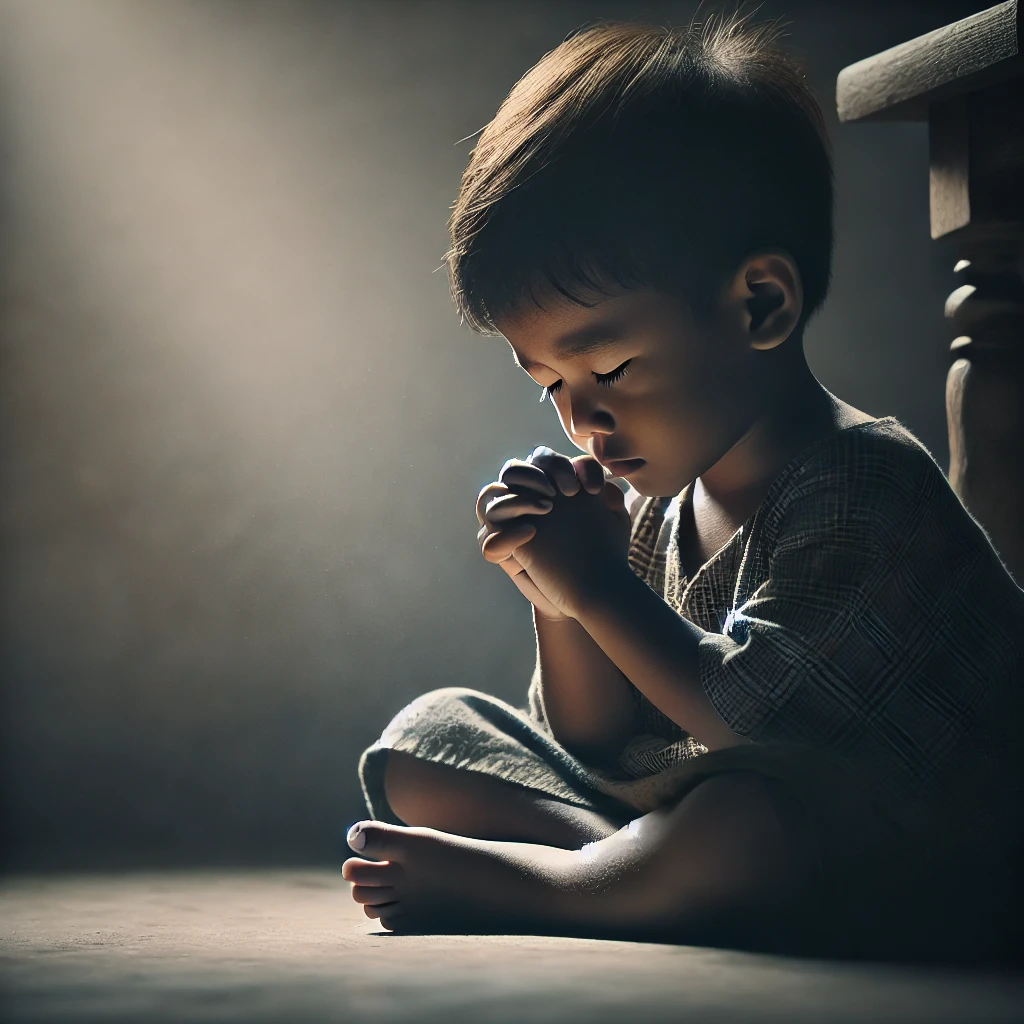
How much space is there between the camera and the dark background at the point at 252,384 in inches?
56.9

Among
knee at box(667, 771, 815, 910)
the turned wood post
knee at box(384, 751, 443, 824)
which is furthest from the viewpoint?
the turned wood post

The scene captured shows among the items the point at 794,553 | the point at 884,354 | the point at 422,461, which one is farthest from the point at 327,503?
the point at 794,553

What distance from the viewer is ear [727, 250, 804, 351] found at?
86 centimetres

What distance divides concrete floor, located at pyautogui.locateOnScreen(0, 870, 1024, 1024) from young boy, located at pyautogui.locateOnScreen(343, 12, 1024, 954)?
0.19 feet

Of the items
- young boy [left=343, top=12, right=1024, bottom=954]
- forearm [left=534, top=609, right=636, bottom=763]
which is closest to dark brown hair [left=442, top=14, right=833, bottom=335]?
young boy [left=343, top=12, right=1024, bottom=954]

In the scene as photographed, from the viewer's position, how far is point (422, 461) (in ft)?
5.04

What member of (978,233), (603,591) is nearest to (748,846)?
(603,591)

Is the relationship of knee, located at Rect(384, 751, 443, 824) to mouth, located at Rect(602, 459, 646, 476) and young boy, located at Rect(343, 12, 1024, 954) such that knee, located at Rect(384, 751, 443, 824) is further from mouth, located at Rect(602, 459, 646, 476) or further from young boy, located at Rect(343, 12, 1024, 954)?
mouth, located at Rect(602, 459, 646, 476)

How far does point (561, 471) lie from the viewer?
0.87m

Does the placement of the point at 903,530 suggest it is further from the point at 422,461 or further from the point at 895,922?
the point at 422,461

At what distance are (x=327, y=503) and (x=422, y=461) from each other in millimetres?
119

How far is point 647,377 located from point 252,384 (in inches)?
30.6

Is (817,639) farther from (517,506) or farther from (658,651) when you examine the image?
(517,506)

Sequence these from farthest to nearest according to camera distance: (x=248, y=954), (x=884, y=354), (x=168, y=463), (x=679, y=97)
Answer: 1. (x=884, y=354)
2. (x=168, y=463)
3. (x=679, y=97)
4. (x=248, y=954)
